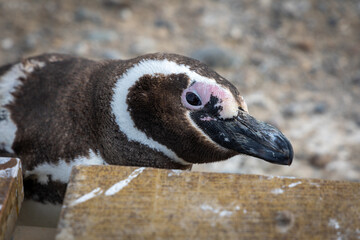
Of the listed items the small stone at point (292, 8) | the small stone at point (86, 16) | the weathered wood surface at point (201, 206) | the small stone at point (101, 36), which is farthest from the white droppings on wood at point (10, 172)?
the small stone at point (292, 8)

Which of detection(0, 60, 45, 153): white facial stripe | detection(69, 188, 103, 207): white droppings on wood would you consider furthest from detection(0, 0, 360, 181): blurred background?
detection(69, 188, 103, 207): white droppings on wood

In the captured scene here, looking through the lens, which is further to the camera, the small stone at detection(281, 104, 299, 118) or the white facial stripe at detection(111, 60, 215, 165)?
the small stone at detection(281, 104, 299, 118)

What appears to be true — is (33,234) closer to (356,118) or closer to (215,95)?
(215,95)

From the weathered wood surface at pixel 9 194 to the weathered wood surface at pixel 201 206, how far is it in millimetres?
164

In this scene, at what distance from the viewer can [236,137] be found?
1.71 meters

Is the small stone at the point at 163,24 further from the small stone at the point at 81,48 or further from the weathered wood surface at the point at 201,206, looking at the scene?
the weathered wood surface at the point at 201,206

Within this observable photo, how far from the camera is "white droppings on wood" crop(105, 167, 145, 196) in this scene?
1117 mm

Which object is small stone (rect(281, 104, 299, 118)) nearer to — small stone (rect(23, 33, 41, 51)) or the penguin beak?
the penguin beak

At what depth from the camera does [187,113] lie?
5.76ft

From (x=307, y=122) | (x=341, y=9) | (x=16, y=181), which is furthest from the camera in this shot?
(x=341, y=9)

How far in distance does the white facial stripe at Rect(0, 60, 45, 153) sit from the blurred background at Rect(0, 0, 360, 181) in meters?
2.50

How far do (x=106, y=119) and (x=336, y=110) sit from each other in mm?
3041

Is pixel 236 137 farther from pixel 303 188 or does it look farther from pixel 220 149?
pixel 303 188

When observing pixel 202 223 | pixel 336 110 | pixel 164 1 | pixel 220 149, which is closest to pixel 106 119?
pixel 220 149
